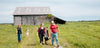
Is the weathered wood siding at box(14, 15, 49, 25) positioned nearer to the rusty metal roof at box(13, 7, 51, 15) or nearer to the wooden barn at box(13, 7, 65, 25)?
the wooden barn at box(13, 7, 65, 25)

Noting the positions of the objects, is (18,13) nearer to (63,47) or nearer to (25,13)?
(25,13)

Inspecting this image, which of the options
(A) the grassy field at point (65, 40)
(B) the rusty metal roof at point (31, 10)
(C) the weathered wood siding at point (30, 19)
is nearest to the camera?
(A) the grassy field at point (65, 40)

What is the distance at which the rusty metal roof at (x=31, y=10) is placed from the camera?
1953 inches

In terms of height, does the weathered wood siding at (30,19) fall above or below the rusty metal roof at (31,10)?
below

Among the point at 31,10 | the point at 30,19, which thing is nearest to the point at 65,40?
the point at 30,19

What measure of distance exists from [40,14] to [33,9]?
13.5ft

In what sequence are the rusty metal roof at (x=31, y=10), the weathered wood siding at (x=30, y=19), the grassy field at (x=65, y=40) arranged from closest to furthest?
1. the grassy field at (x=65, y=40)
2. the weathered wood siding at (x=30, y=19)
3. the rusty metal roof at (x=31, y=10)

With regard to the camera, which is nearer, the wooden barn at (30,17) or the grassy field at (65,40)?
the grassy field at (65,40)

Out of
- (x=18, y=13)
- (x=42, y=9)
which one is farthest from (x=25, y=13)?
(x=42, y=9)

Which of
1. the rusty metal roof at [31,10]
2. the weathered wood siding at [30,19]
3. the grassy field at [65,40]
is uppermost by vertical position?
the rusty metal roof at [31,10]

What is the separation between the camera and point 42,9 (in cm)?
5181

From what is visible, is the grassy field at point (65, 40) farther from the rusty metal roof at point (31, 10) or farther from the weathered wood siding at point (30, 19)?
the rusty metal roof at point (31, 10)

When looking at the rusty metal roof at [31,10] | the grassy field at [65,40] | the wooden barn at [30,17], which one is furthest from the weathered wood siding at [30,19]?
the grassy field at [65,40]

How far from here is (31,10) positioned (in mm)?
51125
